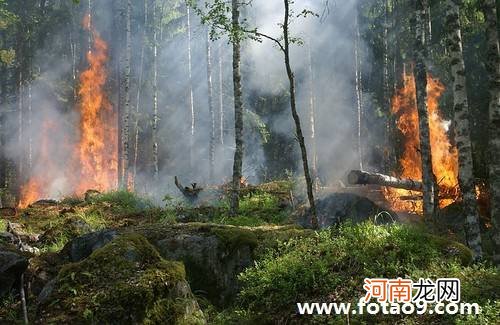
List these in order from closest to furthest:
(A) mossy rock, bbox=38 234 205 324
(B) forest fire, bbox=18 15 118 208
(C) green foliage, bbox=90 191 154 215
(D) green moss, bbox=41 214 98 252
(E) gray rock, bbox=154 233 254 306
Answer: (A) mossy rock, bbox=38 234 205 324, (E) gray rock, bbox=154 233 254 306, (D) green moss, bbox=41 214 98 252, (C) green foliage, bbox=90 191 154 215, (B) forest fire, bbox=18 15 118 208

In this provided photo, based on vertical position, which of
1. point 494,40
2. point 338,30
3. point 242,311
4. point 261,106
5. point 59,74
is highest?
point 338,30

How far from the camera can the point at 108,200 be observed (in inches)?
694

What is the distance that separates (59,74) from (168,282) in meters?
33.0

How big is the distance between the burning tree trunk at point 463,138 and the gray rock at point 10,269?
28.0 feet

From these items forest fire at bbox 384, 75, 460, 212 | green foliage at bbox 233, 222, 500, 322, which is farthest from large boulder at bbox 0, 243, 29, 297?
forest fire at bbox 384, 75, 460, 212

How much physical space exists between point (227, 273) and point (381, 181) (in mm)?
10264

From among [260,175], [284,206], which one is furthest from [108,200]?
[260,175]

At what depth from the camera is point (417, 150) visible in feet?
39.9

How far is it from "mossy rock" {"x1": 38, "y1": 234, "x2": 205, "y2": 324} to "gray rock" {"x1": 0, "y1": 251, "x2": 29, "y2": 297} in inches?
121

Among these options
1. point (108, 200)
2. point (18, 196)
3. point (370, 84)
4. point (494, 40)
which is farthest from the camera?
point (370, 84)

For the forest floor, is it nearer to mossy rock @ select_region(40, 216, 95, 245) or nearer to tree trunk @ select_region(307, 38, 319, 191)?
mossy rock @ select_region(40, 216, 95, 245)

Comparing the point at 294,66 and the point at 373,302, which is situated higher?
the point at 294,66

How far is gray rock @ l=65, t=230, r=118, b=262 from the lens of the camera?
8.30 m

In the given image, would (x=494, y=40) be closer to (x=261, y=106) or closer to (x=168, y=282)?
(x=168, y=282)
